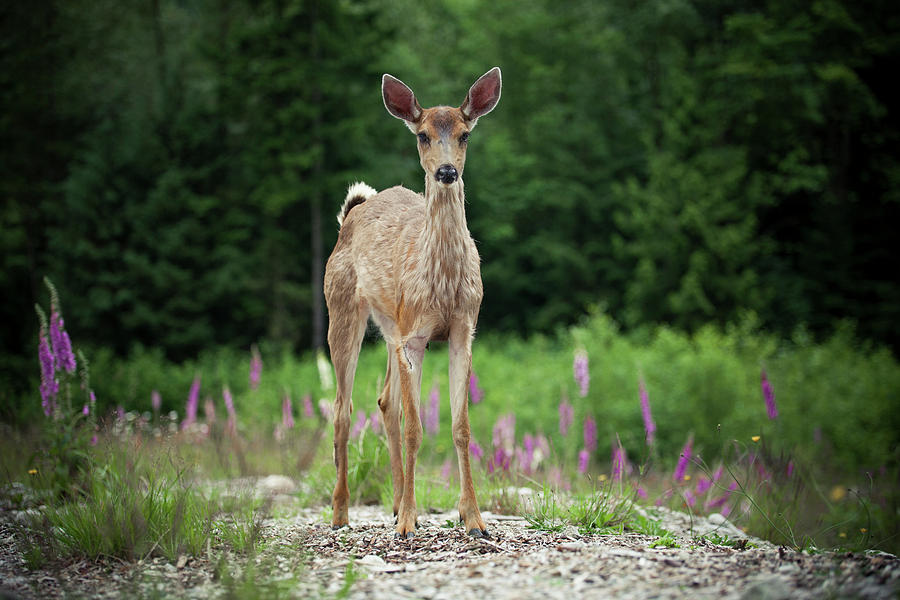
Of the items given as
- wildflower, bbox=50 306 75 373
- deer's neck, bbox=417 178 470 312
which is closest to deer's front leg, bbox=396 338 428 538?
deer's neck, bbox=417 178 470 312

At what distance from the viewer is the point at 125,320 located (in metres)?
20.7

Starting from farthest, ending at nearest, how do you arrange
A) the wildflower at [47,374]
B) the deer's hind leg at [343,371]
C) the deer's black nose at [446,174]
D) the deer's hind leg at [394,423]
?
the wildflower at [47,374]
the deer's hind leg at [343,371]
the deer's hind leg at [394,423]
the deer's black nose at [446,174]

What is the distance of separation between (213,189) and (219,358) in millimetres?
5587

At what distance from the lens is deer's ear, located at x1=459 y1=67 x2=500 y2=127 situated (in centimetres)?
520

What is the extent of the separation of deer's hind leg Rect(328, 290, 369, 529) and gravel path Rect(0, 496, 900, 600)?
0.39 meters

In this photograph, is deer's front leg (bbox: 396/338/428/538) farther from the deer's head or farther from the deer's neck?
the deer's head

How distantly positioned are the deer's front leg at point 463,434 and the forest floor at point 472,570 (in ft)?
0.41

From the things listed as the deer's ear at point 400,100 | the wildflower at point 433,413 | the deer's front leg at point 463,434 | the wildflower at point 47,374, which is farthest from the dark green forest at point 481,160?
the deer's front leg at point 463,434

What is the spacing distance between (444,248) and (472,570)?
6.51ft

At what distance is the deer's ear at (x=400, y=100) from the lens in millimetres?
5223

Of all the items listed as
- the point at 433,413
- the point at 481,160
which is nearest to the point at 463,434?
the point at 433,413

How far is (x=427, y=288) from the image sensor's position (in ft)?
16.7

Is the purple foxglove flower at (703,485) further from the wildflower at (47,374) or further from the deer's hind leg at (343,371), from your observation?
the wildflower at (47,374)

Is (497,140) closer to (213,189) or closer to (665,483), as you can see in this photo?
(213,189)
